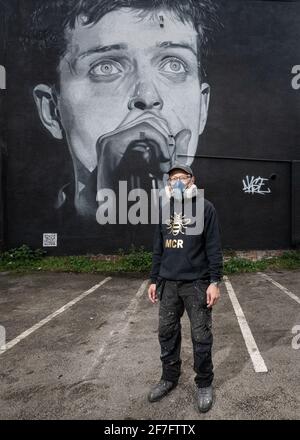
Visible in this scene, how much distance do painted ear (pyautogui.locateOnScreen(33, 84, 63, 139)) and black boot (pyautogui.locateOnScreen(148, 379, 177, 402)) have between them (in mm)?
9402

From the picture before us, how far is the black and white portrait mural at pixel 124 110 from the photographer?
11.4 metres

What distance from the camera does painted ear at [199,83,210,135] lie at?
452 inches

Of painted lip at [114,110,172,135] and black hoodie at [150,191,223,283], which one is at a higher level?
painted lip at [114,110,172,135]

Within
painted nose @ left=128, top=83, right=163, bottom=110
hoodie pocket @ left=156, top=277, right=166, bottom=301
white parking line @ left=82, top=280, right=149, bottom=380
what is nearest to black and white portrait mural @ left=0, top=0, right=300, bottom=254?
painted nose @ left=128, top=83, right=163, bottom=110

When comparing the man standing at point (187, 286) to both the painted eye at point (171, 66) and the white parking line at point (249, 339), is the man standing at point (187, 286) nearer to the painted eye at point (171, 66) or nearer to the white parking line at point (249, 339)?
the white parking line at point (249, 339)

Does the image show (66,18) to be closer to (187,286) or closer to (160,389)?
(187,286)

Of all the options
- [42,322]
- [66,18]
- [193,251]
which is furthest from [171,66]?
[193,251]

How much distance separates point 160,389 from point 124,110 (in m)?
9.38

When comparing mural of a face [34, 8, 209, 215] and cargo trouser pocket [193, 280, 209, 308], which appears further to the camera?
mural of a face [34, 8, 209, 215]

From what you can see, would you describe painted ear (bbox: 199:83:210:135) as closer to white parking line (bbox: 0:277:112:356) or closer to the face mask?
white parking line (bbox: 0:277:112:356)

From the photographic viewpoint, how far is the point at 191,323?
3.53 metres

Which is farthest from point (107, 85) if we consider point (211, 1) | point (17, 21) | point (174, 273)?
point (174, 273)

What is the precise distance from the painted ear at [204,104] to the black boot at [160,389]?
9.07m

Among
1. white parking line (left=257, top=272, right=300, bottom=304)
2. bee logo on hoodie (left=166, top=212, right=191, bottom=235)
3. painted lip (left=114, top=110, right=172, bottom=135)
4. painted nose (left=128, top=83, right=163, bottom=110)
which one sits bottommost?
white parking line (left=257, top=272, right=300, bottom=304)
